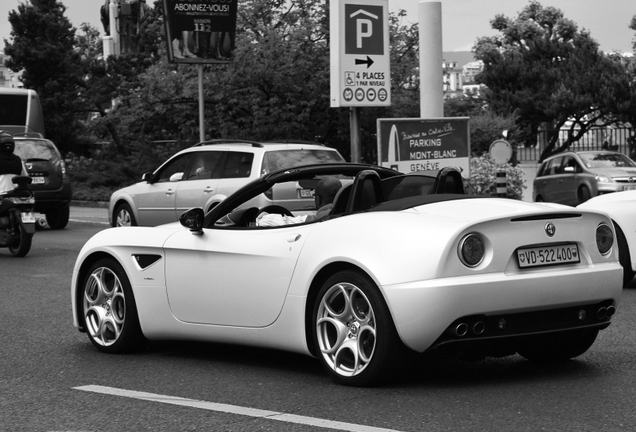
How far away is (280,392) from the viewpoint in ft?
20.4

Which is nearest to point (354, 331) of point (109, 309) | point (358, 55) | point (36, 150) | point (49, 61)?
point (109, 309)

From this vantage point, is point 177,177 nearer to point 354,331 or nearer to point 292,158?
point 292,158

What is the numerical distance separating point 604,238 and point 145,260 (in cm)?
280

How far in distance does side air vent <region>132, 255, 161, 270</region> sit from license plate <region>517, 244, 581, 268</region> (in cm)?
241

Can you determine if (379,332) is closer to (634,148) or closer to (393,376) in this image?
(393,376)

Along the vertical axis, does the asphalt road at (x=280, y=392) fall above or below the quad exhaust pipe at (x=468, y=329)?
below

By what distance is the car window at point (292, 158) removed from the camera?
1661 centimetres

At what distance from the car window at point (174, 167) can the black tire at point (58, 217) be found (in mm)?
4147

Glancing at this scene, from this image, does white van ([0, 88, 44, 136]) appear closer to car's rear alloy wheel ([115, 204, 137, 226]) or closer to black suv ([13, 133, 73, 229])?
black suv ([13, 133, 73, 229])

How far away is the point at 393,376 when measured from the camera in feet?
20.0

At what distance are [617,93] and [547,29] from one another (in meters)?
16.5

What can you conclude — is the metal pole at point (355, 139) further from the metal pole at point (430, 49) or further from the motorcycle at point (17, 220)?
the motorcycle at point (17, 220)

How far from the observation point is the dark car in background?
25188 mm

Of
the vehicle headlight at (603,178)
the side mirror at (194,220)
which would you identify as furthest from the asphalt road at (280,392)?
the vehicle headlight at (603,178)
